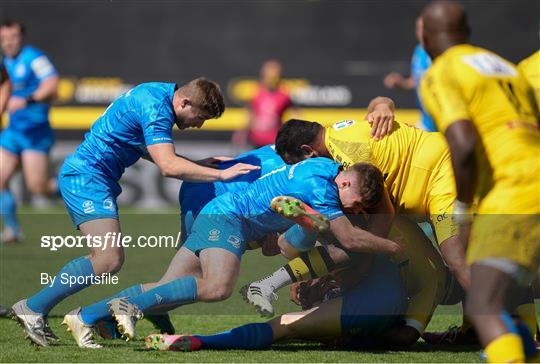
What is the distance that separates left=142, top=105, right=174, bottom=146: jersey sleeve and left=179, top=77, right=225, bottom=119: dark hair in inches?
7.9

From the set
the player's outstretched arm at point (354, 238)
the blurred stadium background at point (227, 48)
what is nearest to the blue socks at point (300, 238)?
the player's outstretched arm at point (354, 238)

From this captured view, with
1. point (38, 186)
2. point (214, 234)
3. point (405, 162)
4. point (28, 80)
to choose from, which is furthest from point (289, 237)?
point (28, 80)

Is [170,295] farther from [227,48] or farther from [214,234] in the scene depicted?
[227,48]

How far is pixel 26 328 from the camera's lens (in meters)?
6.23

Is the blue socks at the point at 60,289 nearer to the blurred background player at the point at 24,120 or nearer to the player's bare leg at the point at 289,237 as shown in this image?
the player's bare leg at the point at 289,237

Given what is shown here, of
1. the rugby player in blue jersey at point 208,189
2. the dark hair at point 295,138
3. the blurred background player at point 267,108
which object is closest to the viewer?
the dark hair at point 295,138

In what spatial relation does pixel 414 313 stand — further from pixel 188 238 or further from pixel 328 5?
pixel 328 5

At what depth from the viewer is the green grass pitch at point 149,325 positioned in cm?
591

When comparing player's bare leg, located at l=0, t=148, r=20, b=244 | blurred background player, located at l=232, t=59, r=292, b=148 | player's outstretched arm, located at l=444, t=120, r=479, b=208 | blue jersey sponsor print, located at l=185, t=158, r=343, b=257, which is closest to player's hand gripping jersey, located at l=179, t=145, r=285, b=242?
blue jersey sponsor print, located at l=185, t=158, r=343, b=257

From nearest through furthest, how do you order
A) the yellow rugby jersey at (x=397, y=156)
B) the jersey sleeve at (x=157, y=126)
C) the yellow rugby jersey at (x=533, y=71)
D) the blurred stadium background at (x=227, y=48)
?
the yellow rugby jersey at (x=533, y=71)
the jersey sleeve at (x=157, y=126)
the yellow rugby jersey at (x=397, y=156)
the blurred stadium background at (x=227, y=48)

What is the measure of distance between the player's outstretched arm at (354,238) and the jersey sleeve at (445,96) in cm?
144

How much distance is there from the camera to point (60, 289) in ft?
20.9

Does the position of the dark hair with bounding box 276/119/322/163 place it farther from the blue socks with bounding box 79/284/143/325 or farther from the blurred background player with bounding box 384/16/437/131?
the blurred background player with bounding box 384/16/437/131

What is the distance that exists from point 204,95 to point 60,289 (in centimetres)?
147
